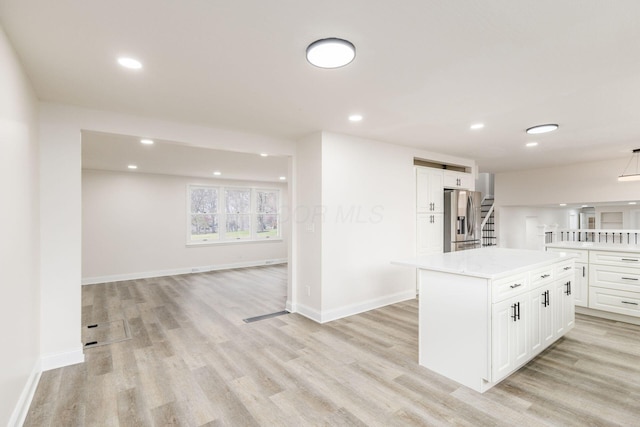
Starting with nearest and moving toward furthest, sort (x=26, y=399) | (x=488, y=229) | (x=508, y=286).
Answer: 1. (x=26, y=399)
2. (x=508, y=286)
3. (x=488, y=229)

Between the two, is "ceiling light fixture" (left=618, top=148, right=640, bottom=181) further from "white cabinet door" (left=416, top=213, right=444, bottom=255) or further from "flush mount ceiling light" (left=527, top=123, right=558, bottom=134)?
"white cabinet door" (left=416, top=213, right=444, bottom=255)

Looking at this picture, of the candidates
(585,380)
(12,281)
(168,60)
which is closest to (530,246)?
(585,380)

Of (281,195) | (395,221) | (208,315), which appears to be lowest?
(208,315)

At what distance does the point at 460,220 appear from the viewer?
542 cm

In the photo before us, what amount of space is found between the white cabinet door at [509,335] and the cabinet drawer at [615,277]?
2.26m

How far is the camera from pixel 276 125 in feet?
12.2

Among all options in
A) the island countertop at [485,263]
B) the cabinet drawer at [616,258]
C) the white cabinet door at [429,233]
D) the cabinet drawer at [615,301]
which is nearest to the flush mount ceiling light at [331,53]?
the island countertop at [485,263]

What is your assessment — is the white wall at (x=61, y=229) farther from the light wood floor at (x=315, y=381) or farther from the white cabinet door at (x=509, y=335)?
the white cabinet door at (x=509, y=335)

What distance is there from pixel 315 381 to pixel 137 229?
5973 mm

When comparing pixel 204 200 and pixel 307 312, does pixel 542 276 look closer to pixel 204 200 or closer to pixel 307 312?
pixel 307 312

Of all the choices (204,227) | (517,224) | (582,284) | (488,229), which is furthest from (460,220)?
(204,227)

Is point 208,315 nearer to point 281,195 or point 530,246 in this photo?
point 281,195

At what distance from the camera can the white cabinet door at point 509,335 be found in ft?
7.60

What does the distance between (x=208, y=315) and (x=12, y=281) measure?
2.52 meters
